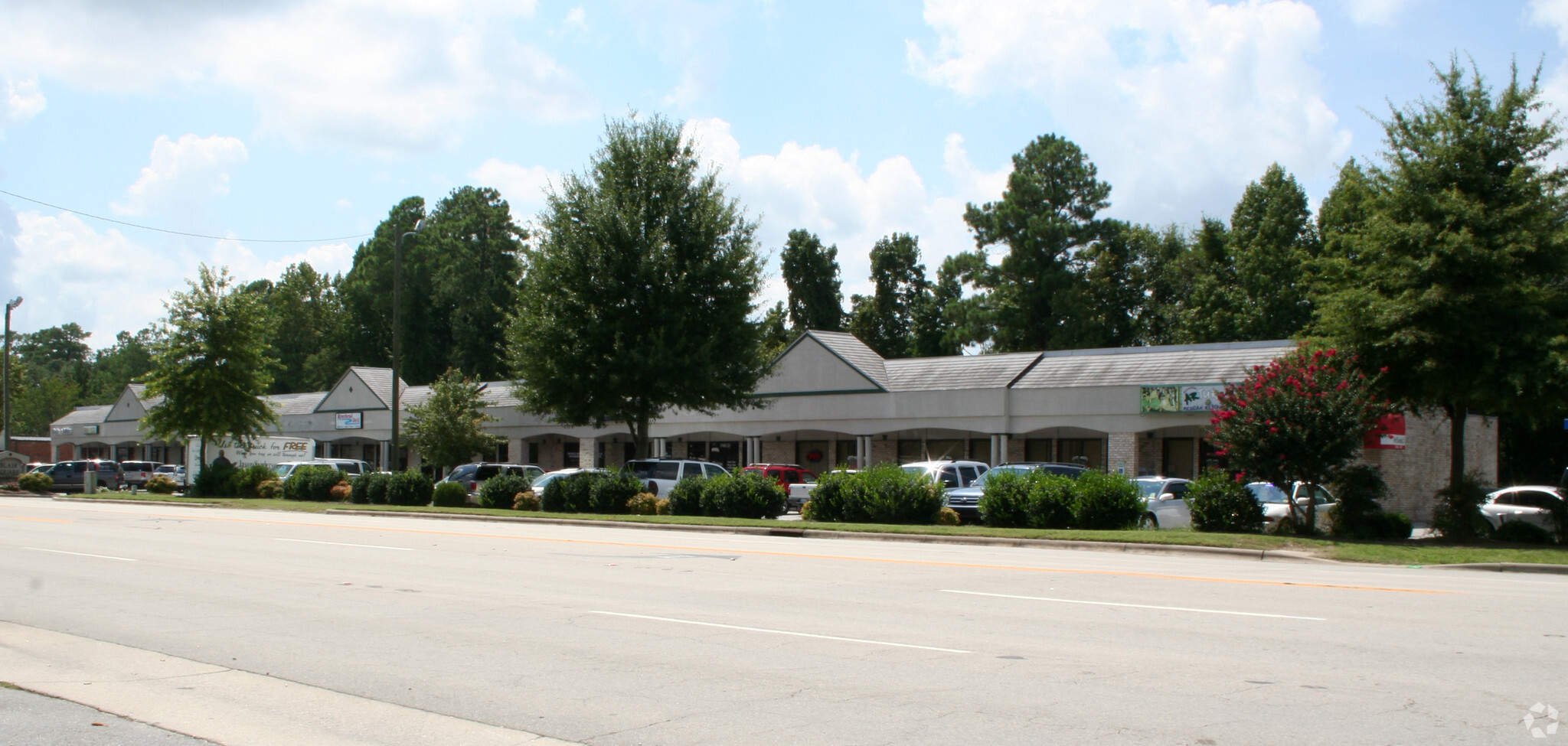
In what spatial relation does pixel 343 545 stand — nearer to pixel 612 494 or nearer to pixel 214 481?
pixel 612 494

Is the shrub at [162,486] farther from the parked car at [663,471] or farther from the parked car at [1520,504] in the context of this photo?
the parked car at [1520,504]

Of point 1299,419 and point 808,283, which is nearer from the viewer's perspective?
point 1299,419

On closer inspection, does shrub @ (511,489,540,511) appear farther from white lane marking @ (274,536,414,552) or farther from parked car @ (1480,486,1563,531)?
parked car @ (1480,486,1563,531)

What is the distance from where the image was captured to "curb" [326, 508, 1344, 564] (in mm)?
19000

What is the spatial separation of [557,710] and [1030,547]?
50.0ft

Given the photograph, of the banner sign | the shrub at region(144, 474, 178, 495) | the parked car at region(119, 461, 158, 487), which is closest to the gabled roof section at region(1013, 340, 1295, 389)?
the banner sign

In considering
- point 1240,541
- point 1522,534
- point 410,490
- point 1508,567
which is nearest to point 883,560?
point 1240,541

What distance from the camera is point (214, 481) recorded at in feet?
141

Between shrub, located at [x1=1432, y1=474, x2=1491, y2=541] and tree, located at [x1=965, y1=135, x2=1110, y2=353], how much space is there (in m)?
48.6

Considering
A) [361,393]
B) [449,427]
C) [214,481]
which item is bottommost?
[214,481]

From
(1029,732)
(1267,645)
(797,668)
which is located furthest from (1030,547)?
(1029,732)

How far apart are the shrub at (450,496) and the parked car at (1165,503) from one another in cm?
1875

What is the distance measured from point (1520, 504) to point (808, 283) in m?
57.4

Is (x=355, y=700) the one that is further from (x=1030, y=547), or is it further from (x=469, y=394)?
(x=469, y=394)
